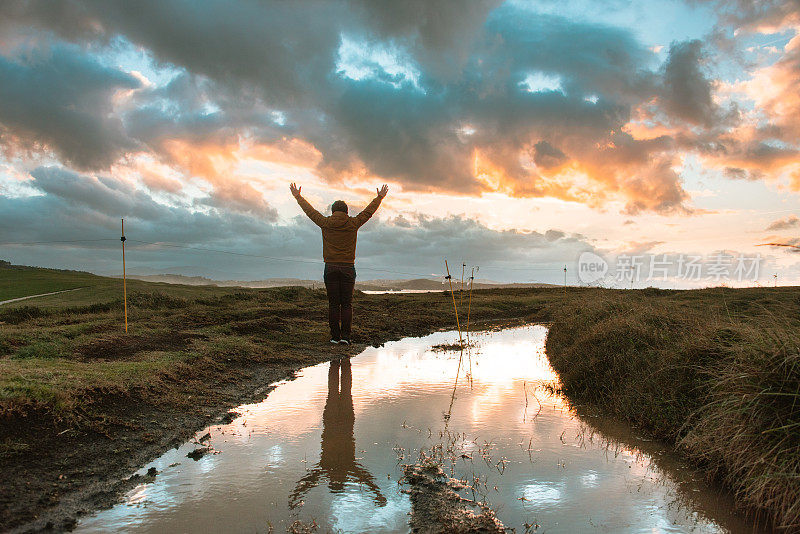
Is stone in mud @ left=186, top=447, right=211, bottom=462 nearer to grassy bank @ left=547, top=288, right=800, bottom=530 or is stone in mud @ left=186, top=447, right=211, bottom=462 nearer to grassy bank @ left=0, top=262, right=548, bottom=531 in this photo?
grassy bank @ left=0, top=262, right=548, bottom=531

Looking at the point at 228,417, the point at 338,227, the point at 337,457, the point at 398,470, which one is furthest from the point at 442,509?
the point at 338,227

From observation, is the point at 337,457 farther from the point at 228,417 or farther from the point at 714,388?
the point at 714,388

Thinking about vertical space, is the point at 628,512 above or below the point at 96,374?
below

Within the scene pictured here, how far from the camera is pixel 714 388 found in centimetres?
536

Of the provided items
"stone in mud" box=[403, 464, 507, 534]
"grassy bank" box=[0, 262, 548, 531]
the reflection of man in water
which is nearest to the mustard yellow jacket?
"grassy bank" box=[0, 262, 548, 531]

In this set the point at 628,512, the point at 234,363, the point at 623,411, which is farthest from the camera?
the point at 234,363

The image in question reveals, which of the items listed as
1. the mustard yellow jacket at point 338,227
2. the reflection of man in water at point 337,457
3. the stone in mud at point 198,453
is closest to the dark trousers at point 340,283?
the mustard yellow jacket at point 338,227

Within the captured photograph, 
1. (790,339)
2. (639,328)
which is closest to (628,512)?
(790,339)

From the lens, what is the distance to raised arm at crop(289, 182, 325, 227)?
12.7 metres

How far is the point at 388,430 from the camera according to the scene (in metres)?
6.24

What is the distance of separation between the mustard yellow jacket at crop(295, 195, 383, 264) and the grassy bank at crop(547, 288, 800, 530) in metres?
6.08

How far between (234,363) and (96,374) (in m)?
3.48

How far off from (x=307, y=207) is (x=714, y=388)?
32.5 feet

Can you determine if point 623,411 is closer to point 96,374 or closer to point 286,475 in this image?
point 286,475
